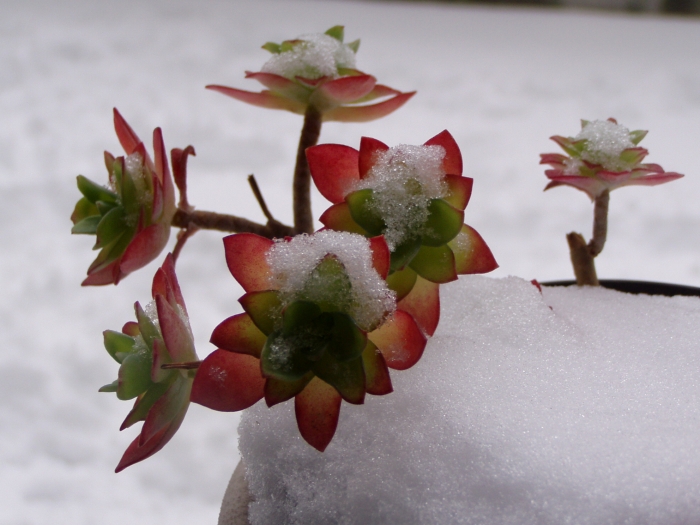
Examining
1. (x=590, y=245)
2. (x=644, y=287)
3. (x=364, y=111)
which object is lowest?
(x=644, y=287)

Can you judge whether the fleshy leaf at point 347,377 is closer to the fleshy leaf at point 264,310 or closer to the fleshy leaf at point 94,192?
the fleshy leaf at point 264,310

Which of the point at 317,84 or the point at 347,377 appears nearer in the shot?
the point at 347,377

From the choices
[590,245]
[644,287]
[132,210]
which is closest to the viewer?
[132,210]

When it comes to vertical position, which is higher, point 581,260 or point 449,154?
point 449,154

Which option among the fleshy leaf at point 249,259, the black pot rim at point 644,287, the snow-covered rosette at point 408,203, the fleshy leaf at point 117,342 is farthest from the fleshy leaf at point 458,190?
the black pot rim at point 644,287

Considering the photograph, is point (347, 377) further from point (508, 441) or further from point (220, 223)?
point (220, 223)

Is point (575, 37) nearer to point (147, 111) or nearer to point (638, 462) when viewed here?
point (147, 111)

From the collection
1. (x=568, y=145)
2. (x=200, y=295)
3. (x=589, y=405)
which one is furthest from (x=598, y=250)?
(x=200, y=295)

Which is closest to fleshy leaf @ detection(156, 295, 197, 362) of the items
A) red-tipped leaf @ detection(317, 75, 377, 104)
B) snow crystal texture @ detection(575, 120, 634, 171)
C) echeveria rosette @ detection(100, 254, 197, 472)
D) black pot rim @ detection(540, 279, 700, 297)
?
echeveria rosette @ detection(100, 254, 197, 472)

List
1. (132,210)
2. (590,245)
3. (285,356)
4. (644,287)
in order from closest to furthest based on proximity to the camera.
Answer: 1. (285,356)
2. (132,210)
3. (590,245)
4. (644,287)

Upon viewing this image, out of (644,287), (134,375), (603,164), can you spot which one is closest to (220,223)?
(134,375)
